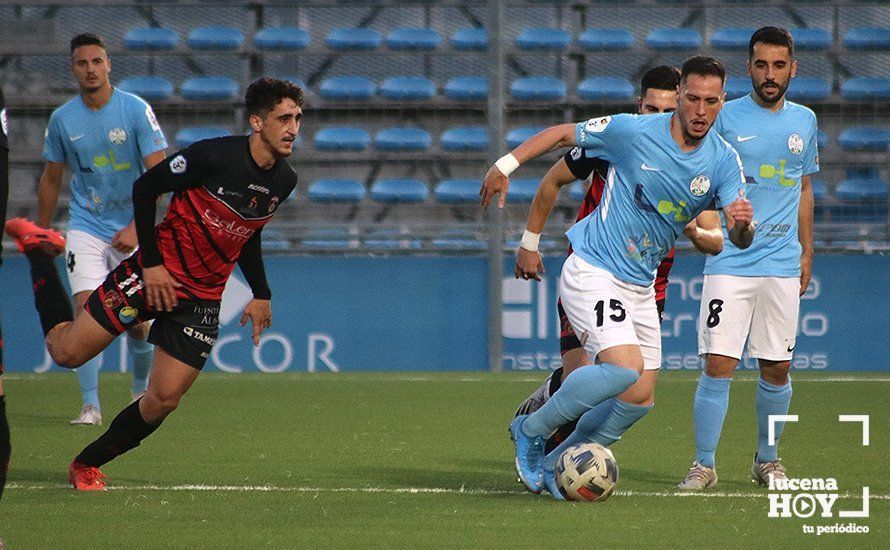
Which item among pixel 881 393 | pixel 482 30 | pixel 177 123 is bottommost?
pixel 881 393

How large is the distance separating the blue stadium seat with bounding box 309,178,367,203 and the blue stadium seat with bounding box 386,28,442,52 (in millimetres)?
1764

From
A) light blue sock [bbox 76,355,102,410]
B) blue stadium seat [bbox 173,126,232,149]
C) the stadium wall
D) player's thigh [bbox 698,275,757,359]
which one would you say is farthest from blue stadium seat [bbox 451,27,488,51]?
player's thigh [bbox 698,275,757,359]

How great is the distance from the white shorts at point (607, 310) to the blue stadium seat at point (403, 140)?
9.21 m

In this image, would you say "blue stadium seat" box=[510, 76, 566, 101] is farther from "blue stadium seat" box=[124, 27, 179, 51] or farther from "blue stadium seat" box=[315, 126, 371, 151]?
"blue stadium seat" box=[124, 27, 179, 51]

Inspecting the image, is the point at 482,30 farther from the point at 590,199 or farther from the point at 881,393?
the point at 590,199

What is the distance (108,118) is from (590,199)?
11.3 feet

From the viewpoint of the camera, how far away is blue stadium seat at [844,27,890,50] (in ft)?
48.8

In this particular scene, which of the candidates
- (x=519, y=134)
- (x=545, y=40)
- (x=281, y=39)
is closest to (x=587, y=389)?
(x=519, y=134)

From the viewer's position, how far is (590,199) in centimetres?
625

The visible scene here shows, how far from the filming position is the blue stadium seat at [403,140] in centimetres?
1485

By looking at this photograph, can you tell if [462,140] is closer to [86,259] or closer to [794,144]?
[86,259]

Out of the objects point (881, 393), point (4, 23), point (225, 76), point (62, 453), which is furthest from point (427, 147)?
point (62, 453)

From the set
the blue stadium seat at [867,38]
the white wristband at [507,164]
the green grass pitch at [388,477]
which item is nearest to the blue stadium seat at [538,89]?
the blue stadium seat at [867,38]

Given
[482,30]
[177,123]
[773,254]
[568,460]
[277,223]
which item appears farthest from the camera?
[482,30]
